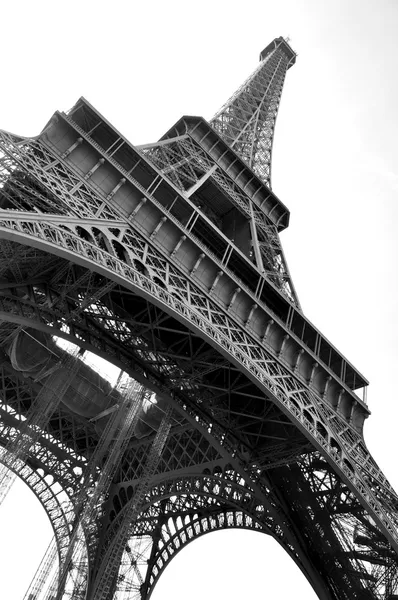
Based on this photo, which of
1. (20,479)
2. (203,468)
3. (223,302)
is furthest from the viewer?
Answer: (20,479)

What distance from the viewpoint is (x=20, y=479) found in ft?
104

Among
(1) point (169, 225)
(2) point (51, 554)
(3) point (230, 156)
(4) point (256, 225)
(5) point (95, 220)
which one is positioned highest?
(3) point (230, 156)

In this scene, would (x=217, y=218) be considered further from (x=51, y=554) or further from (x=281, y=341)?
(x=51, y=554)

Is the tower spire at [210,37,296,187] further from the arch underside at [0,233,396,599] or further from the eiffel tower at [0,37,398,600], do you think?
the arch underside at [0,233,396,599]

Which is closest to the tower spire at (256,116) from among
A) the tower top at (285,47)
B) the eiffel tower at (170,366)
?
the tower top at (285,47)

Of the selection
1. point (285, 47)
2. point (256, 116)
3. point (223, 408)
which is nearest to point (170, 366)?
point (223, 408)

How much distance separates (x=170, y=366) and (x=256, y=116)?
79.0 feet

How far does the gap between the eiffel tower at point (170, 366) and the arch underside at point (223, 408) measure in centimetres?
8

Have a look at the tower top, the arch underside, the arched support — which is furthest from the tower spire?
the arched support

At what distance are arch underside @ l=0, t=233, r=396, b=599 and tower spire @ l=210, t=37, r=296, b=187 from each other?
17.1 meters

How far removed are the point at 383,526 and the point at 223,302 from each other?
28.2 ft

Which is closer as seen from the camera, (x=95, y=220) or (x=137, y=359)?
(x=95, y=220)

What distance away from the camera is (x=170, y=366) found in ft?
63.3

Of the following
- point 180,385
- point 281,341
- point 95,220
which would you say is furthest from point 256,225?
point 95,220
